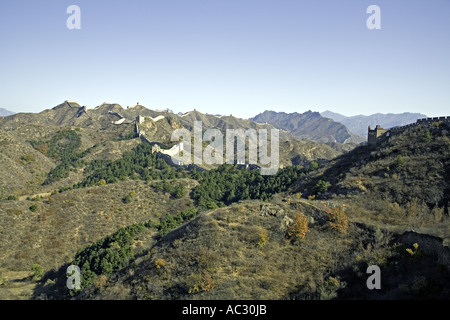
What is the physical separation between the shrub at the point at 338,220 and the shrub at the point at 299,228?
175 cm

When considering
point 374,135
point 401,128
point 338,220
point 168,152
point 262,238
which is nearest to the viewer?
point 262,238

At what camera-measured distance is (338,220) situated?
22.5m

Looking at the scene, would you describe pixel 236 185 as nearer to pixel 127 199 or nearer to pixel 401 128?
pixel 127 199

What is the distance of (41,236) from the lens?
39.4 m

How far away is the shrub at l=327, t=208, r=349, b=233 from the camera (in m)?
22.2

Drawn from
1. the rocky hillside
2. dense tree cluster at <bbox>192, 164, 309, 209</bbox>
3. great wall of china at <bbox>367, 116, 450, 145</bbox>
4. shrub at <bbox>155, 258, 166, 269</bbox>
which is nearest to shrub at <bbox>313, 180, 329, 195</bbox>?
the rocky hillside

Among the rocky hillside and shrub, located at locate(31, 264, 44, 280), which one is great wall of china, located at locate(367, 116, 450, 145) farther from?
shrub, located at locate(31, 264, 44, 280)

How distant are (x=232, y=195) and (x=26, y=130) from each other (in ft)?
232

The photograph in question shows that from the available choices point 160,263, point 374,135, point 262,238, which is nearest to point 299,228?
point 262,238

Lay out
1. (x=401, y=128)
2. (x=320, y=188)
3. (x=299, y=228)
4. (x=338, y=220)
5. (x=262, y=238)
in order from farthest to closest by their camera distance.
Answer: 1. (x=401, y=128)
2. (x=320, y=188)
3. (x=338, y=220)
4. (x=299, y=228)
5. (x=262, y=238)

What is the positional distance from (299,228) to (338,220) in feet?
9.25

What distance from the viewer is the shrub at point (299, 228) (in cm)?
2195

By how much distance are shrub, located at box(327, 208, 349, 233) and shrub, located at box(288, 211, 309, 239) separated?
1.75 m
